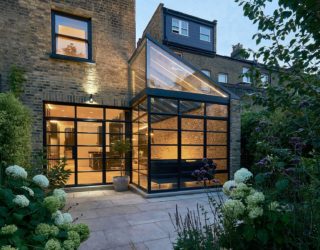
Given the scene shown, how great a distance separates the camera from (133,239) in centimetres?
353

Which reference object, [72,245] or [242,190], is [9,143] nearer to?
[72,245]

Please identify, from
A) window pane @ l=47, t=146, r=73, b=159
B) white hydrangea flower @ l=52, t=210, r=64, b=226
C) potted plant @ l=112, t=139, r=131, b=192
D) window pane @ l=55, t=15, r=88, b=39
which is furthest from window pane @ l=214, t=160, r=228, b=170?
window pane @ l=55, t=15, r=88, b=39

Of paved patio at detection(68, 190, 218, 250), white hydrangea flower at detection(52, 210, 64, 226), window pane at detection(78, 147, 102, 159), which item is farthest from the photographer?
window pane at detection(78, 147, 102, 159)

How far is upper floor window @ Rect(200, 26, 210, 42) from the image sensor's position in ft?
52.0

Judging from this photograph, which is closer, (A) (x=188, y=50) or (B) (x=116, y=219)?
(B) (x=116, y=219)

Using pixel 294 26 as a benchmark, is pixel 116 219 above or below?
below

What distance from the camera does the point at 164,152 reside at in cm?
662

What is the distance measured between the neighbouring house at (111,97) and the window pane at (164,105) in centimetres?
3

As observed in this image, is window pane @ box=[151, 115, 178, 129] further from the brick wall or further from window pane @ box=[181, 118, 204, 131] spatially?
the brick wall

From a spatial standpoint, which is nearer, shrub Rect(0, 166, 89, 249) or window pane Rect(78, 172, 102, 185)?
shrub Rect(0, 166, 89, 249)

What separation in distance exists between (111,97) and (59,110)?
1763mm

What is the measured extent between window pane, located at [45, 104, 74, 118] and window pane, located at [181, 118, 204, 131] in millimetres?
3803

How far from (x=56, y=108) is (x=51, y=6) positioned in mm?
3268

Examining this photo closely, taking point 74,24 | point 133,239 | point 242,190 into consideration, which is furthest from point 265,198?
point 74,24
